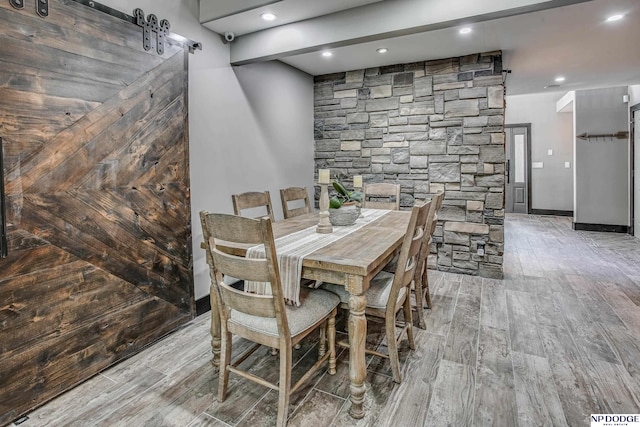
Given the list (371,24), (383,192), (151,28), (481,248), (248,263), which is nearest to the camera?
(248,263)

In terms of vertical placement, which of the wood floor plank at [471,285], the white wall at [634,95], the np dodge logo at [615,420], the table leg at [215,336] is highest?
the white wall at [634,95]

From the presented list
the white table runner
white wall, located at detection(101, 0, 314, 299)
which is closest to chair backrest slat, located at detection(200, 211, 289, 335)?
the white table runner

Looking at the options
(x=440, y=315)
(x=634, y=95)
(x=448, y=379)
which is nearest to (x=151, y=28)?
(x=448, y=379)

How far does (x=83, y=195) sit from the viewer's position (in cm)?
199

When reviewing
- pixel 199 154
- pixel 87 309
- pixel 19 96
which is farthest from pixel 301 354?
pixel 19 96

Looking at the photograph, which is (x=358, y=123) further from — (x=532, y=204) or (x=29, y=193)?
(x=532, y=204)

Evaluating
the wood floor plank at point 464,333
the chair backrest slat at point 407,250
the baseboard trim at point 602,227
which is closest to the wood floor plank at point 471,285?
the wood floor plank at point 464,333

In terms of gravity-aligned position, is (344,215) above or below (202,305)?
above

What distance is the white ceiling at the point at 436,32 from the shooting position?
7.86 ft

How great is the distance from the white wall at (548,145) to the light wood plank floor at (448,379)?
214 inches

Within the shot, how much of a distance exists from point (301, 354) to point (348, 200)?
1.11m

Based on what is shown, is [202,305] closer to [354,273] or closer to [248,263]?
[248,263]

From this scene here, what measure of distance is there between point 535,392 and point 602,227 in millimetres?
5696

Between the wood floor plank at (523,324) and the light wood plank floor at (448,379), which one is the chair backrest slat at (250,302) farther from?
the wood floor plank at (523,324)
